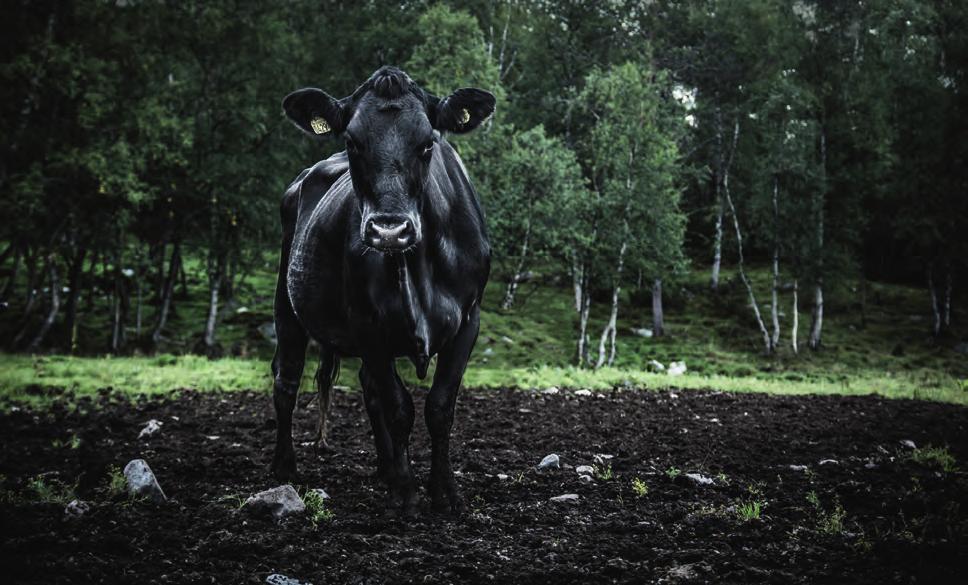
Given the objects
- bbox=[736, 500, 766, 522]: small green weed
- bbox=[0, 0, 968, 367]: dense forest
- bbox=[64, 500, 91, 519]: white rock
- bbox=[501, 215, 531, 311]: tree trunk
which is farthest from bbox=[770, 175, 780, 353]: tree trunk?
bbox=[64, 500, 91, 519]: white rock

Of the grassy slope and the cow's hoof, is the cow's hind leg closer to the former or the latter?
the cow's hoof

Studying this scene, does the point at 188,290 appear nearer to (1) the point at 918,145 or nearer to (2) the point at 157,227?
(2) the point at 157,227

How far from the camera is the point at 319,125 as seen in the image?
578 cm

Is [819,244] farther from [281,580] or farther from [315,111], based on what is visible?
[281,580]

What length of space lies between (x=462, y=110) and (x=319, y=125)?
4.11ft

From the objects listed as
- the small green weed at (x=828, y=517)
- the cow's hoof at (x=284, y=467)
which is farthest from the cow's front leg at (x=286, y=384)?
the small green weed at (x=828, y=517)

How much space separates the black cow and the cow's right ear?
12 millimetres

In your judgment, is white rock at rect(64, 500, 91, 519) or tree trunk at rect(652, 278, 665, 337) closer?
white rock at rect(64, 500, 91, 519)

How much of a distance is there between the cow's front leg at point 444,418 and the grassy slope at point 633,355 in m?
9.52

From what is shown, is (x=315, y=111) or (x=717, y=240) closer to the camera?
(x=315, y=111)

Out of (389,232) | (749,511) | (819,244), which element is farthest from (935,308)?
(389,232)

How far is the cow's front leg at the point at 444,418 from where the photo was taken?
5.49 metres

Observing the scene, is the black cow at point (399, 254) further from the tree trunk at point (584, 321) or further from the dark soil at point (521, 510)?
the tree trunk at point (584, 321)

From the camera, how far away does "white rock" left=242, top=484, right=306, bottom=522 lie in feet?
17.2
